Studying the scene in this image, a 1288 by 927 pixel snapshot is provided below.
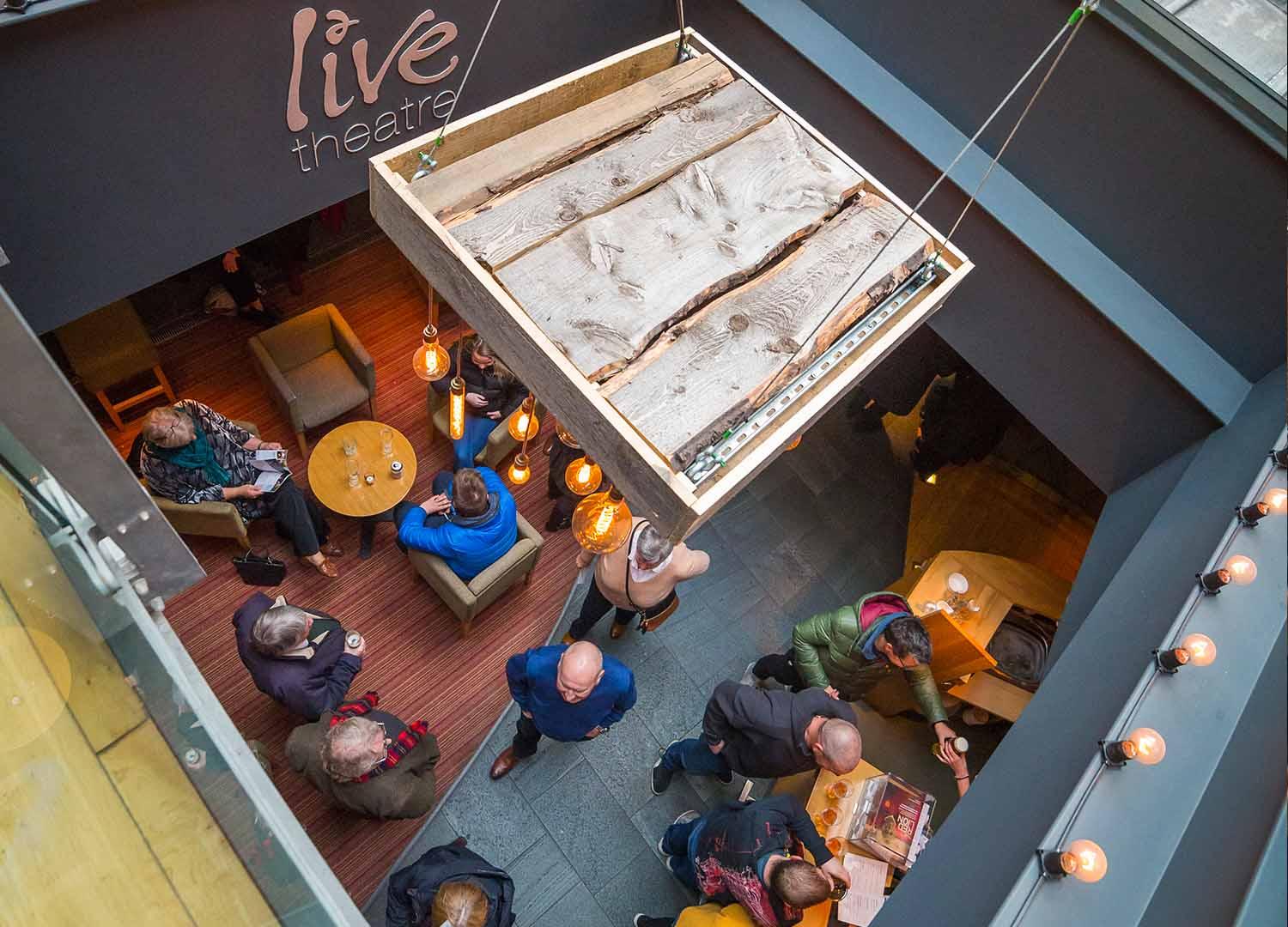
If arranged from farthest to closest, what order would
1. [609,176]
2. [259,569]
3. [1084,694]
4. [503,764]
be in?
[259,569] < [503,764] < [1084,694] < [609,176]

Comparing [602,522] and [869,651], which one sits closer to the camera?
[602,522]

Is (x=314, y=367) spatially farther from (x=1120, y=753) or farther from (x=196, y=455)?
(x=1120, y=753)

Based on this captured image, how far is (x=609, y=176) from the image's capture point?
2.38 meters

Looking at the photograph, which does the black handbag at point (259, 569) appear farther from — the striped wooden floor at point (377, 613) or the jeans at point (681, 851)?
the jeans at point (681, 851)

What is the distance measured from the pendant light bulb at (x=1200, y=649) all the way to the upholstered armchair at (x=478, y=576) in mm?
3792

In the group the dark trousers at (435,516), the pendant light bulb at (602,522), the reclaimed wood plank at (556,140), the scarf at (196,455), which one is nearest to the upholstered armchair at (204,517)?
the scarf at (196,455)

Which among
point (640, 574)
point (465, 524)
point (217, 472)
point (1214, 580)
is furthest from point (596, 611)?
point (1214, 580)

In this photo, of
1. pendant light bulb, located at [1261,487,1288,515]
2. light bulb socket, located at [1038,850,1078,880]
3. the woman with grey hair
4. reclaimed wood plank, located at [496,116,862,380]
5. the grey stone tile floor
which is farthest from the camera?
the grey stone tile floor

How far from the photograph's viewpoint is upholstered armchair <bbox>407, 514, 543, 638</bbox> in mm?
5355

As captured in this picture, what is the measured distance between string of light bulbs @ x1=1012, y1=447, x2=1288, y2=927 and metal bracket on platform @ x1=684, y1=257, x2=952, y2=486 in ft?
5.67

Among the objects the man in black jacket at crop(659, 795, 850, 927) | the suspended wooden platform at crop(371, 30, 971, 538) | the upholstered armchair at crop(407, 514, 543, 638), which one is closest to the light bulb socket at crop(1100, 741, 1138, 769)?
the man in black jacket at crop(659, 795, 850, 927)

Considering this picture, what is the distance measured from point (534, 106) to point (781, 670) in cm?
427

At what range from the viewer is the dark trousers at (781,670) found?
567 centimetres

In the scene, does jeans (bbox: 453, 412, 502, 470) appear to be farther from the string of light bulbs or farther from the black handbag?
the string of light bulbs
